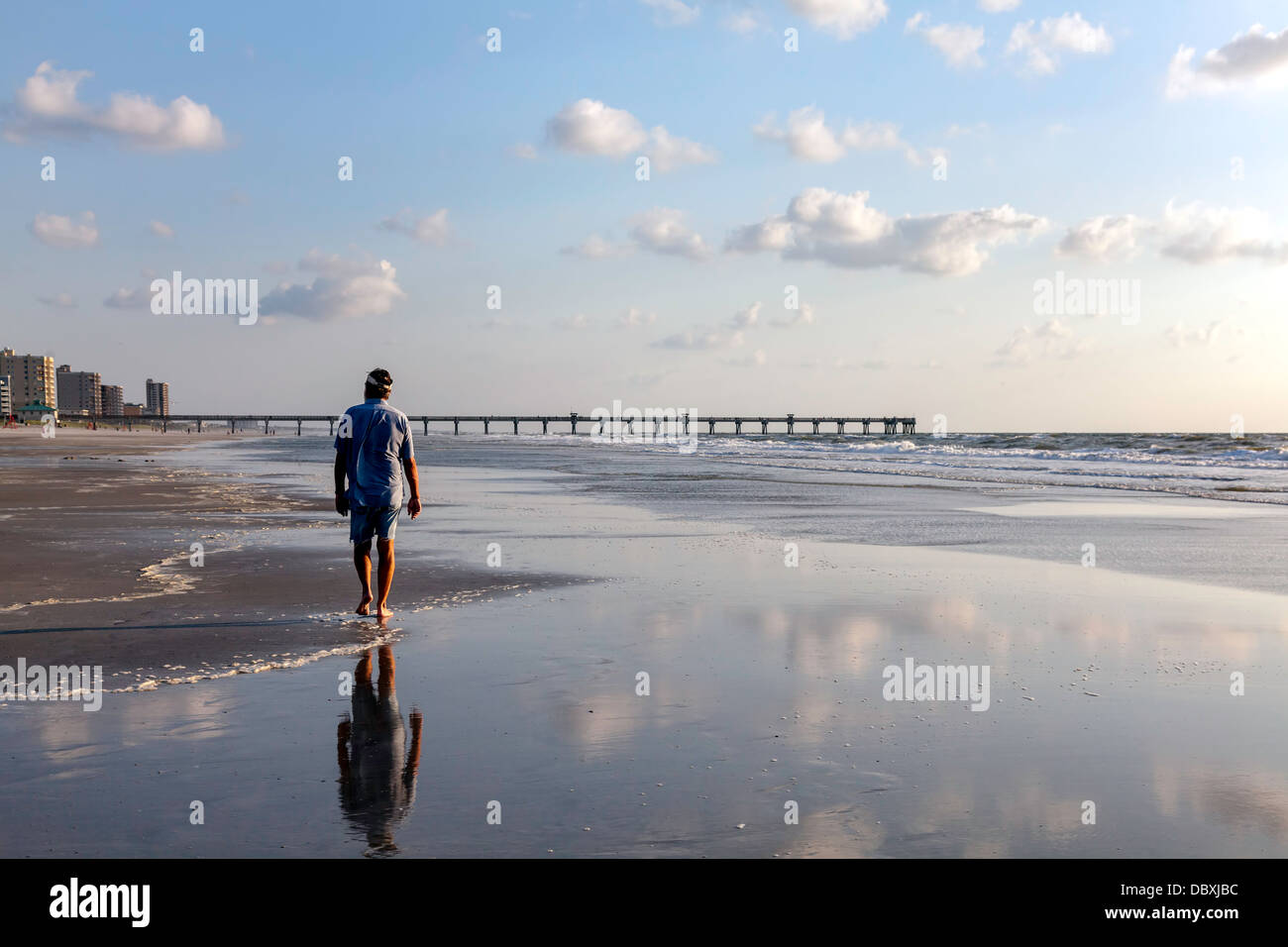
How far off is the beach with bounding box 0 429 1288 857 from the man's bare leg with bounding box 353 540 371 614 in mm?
216

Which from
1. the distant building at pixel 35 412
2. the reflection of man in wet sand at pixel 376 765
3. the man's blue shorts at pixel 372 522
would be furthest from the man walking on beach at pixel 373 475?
the distant building at pixel 35 412

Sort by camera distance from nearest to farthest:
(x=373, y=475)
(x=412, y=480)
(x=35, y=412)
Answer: (x=373, y=475) < (x=412, y=480) < (x=35, y=412)

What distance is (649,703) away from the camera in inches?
222

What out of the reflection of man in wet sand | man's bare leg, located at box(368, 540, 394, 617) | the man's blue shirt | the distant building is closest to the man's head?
the man's blue shirt

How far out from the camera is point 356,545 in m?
8.77

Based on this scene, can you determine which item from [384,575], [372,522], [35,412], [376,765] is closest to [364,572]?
[384,575]

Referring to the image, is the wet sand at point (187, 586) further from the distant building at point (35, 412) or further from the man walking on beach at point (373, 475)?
the distant building at point (35, 412)

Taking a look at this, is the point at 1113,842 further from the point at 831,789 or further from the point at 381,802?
the point at 381,802

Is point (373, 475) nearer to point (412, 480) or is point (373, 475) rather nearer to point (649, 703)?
point (412, 480)

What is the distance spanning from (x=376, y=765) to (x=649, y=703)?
1.64 m

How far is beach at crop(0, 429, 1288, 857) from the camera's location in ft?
12.8

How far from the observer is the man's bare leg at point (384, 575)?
8.31 metres
